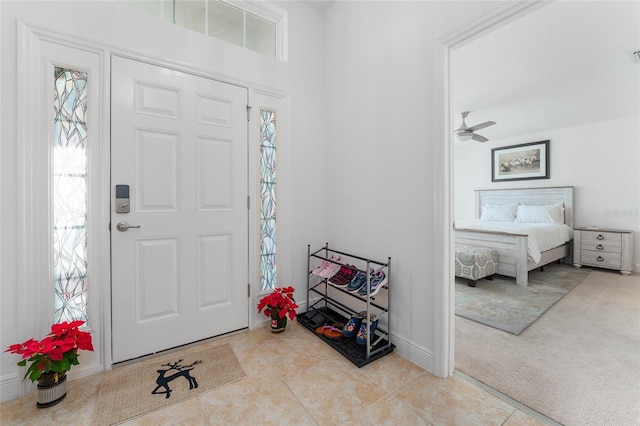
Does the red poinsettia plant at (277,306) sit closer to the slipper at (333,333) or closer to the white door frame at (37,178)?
the slipper at (333,333)

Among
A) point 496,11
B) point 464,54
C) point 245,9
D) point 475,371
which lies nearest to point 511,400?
point 475,371

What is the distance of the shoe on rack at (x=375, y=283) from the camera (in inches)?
76.6

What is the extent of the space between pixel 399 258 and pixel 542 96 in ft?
11.8

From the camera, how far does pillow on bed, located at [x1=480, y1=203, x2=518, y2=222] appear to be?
5418 millimetres

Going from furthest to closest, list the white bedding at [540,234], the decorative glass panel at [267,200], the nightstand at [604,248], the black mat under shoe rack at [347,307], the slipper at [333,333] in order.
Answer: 1. the nightstand at [604,248]
2. the white bedding at [540,234]
3. the decorative glass panel at [267,200]
4. the slipper at [333,333]
5. the black mat under shoe rack at [347,307]

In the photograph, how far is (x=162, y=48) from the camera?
6.29 ft

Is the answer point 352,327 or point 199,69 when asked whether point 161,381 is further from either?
point 199,69

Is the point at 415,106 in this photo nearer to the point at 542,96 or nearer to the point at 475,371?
the point at 475,371

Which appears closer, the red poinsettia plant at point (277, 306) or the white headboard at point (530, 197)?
the red poinsettia plant at point (277, 306)

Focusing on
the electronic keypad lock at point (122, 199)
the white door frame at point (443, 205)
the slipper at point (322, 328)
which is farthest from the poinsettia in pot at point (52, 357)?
the white door frame at point (443, 205)

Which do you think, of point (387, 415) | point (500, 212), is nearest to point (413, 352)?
point (387, 415)

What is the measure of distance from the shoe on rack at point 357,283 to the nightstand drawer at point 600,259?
464 cm

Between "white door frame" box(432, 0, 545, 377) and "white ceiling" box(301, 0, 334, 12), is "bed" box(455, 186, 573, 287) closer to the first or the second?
"white door frame" box(432, 0, 545, 377)

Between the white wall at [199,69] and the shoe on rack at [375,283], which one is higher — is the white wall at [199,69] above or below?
above
